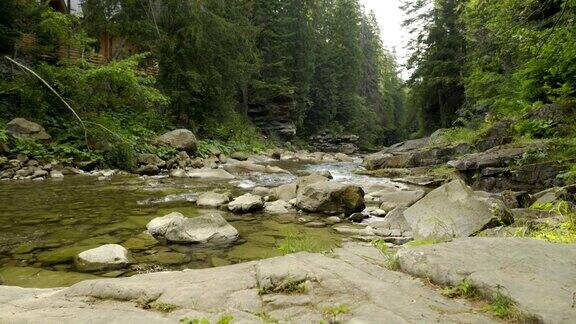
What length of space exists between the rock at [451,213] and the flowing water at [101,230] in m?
1.25

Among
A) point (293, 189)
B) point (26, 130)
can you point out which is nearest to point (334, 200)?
point (293, 189)

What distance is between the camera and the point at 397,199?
8633 mm

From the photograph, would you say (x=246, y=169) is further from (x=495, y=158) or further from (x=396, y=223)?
(x=396, y=223)

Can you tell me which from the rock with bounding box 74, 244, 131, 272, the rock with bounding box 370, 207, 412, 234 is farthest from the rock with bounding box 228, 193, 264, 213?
the rock with bounding box 74, 244, 131, 272

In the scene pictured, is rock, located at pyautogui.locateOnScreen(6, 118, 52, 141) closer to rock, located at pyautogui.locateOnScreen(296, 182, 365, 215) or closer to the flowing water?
the flowing water

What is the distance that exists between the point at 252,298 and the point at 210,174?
11.1 m

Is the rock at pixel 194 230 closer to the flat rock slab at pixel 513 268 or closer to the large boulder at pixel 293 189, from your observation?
the large boulder at pixel 293 189

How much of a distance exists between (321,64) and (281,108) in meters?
9.20

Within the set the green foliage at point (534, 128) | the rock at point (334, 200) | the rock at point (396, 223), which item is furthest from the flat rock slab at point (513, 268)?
the green foliage at point (534, 128)

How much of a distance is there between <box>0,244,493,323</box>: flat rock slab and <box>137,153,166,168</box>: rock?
11910 millimetres

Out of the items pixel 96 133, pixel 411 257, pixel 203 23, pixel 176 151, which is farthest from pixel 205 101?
pixel 411 257

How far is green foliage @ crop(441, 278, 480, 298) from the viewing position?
8.79 feet

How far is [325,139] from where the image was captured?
4212 centimetres

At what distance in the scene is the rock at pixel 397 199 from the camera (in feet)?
26.9
